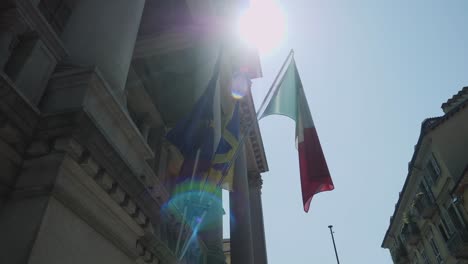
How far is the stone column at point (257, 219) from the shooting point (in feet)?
68.3

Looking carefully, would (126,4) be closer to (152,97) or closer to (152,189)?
(152,189)

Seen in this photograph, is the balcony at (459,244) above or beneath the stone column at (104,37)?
above

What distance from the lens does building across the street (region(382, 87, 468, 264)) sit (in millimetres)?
31828

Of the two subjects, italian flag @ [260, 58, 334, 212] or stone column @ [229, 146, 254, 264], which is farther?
stone column @ [229, 146, 254, 264]

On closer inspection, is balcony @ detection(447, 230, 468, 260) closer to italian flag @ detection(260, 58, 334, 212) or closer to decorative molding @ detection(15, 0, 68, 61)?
italian flag @ detection(260, 58, 334, 212)

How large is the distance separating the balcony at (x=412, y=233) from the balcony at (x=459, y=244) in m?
8.25

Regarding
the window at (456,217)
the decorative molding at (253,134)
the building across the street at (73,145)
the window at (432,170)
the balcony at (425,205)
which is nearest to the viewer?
the building across the street at (73,145)

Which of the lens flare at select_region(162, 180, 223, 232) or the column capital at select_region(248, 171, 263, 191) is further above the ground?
the column capital at select_region(248, 171, 263, 191)

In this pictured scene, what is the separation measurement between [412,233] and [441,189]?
10.2 metres

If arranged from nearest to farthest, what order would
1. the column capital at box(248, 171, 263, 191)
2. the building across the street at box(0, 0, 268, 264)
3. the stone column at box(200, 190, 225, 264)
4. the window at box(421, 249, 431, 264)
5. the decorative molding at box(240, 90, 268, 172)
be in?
1. the building across the street at box(0, 0, 268, 264)
2. the stone column at box(200, 190, 225, 264)
3. the decorative molding at box(240, 90, 268, 172)
4. the column capital at box(248, 171, 263, 191)
5. the window at box(421, 249, 431, 264)

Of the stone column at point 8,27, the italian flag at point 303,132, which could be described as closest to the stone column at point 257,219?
the italian flag at point 303,132

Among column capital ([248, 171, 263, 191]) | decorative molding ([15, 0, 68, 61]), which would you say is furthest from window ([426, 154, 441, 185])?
decorative molding ([15, 0, 68, 61])

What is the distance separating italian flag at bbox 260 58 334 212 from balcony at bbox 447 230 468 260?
28468 mm

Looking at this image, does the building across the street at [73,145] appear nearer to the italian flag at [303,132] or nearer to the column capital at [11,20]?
the column capital at [11,20]
